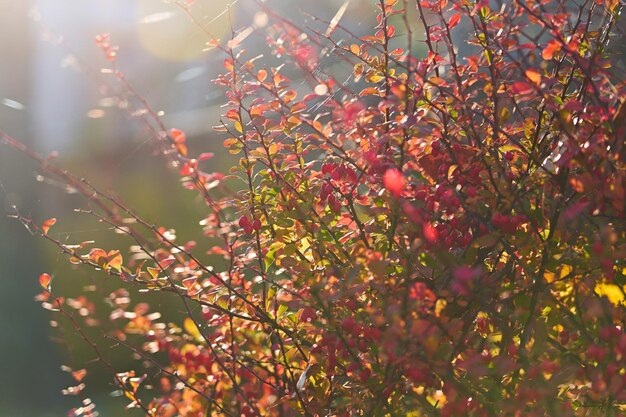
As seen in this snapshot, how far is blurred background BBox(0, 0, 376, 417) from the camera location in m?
5.77

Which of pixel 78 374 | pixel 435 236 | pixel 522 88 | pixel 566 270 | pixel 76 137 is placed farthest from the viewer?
pixel 76 137

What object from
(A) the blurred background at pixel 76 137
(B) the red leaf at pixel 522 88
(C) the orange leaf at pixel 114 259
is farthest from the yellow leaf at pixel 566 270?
(A) the blurred background at pixel 76 137

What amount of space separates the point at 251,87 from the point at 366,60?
0.33 metres

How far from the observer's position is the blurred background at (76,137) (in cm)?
577

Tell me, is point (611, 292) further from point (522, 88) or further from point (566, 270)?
point (522, 88)

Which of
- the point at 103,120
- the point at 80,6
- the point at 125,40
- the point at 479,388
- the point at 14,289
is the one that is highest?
the point at 80,6

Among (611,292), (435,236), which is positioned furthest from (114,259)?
(611,292)

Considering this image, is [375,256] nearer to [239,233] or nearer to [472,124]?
[472,124]

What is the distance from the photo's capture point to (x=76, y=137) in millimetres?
7645

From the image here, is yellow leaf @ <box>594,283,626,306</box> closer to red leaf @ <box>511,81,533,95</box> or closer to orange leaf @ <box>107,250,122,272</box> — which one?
red leaf @ <box>511,81,533,95</box>

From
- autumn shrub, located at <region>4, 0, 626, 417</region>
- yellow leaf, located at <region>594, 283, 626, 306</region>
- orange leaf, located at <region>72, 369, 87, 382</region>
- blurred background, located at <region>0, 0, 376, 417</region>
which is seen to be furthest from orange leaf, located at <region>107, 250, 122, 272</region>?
blurred background, located at <region>0, 0, 376, 417</region>

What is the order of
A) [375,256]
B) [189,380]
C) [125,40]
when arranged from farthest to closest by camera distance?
1. [125,40]
2. [189,380]
3. [375,256]

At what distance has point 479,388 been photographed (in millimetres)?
1690

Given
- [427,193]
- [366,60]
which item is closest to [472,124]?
[427,193]
